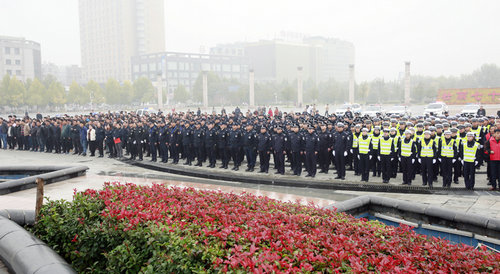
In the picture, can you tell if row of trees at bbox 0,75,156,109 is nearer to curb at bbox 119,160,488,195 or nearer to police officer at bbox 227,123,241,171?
curb at bbox 119,160,488,195

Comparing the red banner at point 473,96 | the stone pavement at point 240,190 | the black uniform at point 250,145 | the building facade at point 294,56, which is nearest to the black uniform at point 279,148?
the stone pavement at point 240,190

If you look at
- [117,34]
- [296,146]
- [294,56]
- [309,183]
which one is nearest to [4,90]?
[117,34]

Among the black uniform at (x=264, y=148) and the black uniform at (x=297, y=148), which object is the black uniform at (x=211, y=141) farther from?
the black uniform at (x=297, y=148)

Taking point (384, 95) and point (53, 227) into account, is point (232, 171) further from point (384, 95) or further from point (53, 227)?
point (384, 95)

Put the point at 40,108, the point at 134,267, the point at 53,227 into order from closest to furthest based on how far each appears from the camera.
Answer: the point at 134,267 < the point at 53,227 < the point at 40,108

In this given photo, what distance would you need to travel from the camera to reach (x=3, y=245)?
4.76 metres

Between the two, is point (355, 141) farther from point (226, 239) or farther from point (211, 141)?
point (226, 239)

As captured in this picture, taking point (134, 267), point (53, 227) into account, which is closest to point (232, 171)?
point (53, 227)

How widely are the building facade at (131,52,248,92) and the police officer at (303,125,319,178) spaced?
96.6m

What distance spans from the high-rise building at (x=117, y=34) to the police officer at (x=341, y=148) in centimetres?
11893

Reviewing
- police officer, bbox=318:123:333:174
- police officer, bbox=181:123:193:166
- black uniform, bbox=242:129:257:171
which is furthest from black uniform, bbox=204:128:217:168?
police officer, bbox=318:123:333:174

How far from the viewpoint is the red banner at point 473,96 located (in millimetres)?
49375

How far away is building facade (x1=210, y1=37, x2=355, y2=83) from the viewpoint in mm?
138750

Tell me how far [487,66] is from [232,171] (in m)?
81.7
